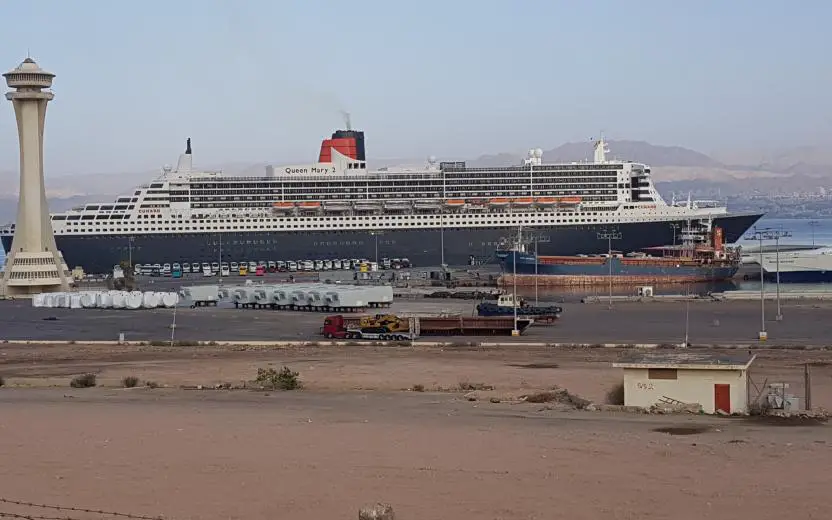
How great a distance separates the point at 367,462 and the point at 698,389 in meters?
5.84

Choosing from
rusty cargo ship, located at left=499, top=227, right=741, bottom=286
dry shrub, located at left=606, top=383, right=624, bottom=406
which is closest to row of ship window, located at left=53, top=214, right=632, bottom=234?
rusty cargo ship, located at left=499, top=227, right=741, bottom=286

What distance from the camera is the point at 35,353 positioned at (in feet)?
98.4

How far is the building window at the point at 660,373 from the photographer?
56.0ft

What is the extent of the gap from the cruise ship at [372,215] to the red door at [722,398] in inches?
2153

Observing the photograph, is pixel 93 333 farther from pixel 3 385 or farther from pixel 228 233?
pixel 228 233

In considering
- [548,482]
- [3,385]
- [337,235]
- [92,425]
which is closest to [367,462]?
[548,482]

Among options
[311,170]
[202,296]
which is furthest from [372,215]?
[202,296]

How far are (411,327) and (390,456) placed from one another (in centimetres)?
1957

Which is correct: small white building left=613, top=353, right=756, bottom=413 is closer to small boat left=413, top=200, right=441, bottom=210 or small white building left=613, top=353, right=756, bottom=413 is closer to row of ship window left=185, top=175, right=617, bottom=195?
small boat left=413, top=200, right=441, bottom=210

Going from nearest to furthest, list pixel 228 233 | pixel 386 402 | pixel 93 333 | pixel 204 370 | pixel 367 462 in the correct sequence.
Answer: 1. pixel 367 462
2. pixel 386 402
3. pixel 204 370
4. pixel 93 333
5. pixel 228 233

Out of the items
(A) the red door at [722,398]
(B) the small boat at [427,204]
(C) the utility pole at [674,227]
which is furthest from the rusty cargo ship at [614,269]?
(A) the red door at [722,398]

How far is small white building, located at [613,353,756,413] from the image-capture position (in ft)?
54.6

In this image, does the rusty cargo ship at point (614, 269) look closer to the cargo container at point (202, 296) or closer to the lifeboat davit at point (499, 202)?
the lifeboat davit at point (499, 202)

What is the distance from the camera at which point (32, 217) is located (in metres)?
54.6
